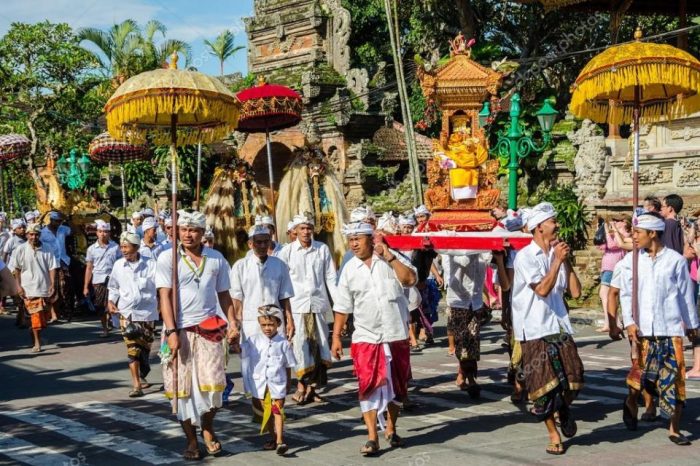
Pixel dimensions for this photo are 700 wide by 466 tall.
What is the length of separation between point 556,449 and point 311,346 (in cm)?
355

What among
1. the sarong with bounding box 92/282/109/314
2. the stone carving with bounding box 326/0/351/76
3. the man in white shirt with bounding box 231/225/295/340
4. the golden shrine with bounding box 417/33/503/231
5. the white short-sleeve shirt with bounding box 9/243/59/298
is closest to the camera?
the man in white shirt with bounding box 231/225/295/340

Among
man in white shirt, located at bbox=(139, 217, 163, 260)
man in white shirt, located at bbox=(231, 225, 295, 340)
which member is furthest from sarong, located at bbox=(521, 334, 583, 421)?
man in white shirt, located at bbox=(139, 217, 163, 260)

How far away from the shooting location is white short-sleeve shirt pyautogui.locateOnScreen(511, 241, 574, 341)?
8.05 metres

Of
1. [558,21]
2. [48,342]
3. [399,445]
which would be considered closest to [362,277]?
[399,445]

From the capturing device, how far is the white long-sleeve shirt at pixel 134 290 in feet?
39.4

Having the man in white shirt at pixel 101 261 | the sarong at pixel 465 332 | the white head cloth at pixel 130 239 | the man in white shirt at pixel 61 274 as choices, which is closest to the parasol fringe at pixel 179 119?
the white head cloth at pixel 130 239

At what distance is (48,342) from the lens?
55.1 feet

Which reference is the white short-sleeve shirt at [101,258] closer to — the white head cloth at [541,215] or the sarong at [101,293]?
the sarong at [101,293]

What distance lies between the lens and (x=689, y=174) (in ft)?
61.7

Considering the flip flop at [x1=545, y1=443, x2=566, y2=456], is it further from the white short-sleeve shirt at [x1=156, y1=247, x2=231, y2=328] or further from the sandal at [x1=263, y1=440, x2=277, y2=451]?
the white short-sleeve shirt at [x1=156, y1=247, x2=231, y2=328]

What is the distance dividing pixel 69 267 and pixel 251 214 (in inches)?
283

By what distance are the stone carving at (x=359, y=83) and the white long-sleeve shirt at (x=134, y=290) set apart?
1804 cm

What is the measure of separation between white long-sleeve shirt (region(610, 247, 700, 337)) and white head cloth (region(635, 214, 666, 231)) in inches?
9.3

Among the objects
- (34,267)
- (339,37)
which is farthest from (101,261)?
(339,37)
